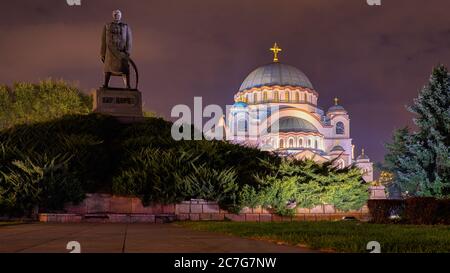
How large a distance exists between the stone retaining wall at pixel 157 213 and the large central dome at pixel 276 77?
73418mm

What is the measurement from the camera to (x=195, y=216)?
17.4 m

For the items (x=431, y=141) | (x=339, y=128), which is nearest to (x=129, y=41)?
(x=431, y=141)

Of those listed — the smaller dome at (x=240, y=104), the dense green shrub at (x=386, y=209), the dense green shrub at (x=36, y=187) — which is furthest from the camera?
the smaller dome at (x=240, y=104)

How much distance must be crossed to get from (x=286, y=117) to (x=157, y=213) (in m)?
70.7

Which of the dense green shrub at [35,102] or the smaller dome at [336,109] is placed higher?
the smaller dome at [336,109]

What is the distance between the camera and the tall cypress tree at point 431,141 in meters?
31.5

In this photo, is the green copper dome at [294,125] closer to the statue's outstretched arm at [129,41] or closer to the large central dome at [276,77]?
the large central dome at [276,77]

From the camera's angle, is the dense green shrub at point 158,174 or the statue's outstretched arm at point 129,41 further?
the statue's outstretched arm at point 129,41

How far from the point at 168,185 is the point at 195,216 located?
1.74 metres

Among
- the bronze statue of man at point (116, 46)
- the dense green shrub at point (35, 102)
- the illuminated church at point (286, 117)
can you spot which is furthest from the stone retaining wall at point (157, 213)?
the illuminated church at point (286, 117)

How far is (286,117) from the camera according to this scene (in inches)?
3452
